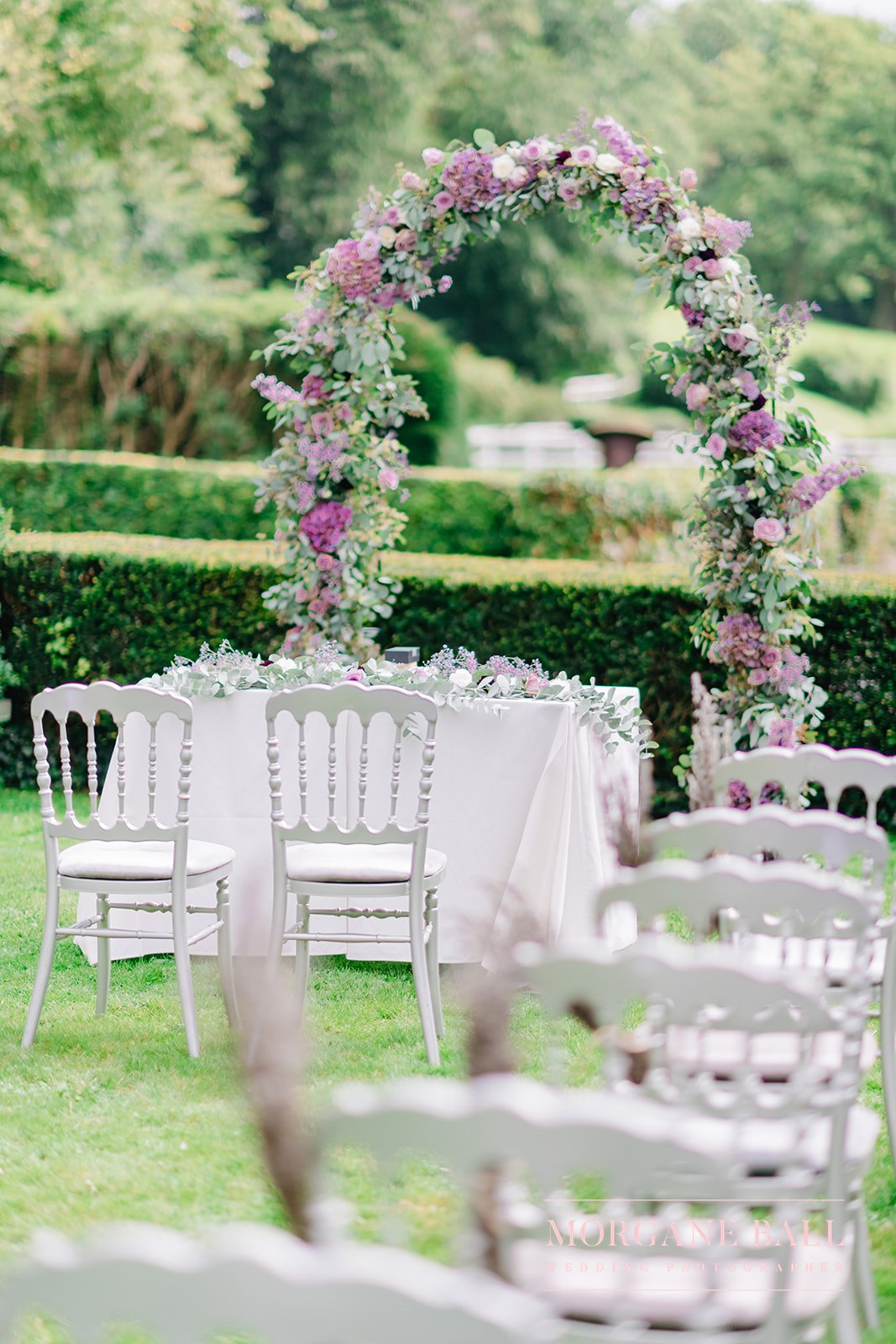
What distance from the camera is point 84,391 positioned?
14297 millimetres

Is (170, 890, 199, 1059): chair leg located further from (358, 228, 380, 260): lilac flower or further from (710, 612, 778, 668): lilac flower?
(358, 228, 380, 260): lilac flower

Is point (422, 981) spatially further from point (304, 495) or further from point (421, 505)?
point (421, 505)

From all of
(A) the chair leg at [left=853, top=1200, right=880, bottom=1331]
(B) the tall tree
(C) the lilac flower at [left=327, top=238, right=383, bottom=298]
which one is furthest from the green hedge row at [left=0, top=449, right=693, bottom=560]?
(A) the chair leg at [left=853, top=1200, right=880, bottom=1331]

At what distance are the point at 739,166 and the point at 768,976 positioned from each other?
35596 millimetres

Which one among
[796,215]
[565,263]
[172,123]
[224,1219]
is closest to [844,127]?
[796,215]

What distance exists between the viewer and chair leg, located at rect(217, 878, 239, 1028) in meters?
4.35

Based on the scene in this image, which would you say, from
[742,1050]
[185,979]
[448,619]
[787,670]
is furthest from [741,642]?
[742,1050]

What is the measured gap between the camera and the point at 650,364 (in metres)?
5.69

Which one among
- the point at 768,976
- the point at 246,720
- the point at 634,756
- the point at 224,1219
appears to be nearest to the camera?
the point at 768,976

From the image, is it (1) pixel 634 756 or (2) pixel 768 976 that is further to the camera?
(1) pixel 634 756

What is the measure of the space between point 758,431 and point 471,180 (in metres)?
1.50

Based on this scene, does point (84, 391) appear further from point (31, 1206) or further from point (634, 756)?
point (31, 1206)

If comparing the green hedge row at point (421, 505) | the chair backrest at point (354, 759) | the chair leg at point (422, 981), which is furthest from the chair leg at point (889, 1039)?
the green hedge row at point (421, 505)

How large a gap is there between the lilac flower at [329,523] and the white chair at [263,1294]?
17.2ft
